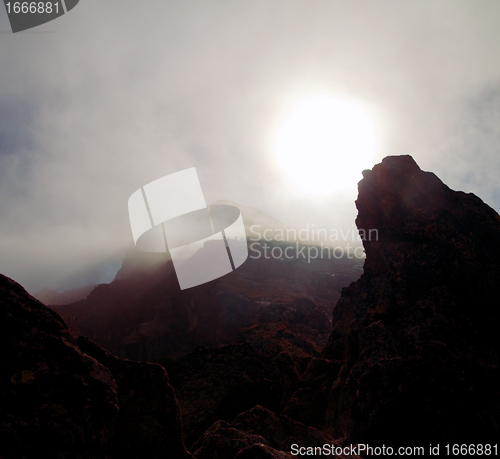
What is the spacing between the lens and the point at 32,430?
3.17 m

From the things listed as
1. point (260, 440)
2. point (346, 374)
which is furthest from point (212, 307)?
point (260, 440)

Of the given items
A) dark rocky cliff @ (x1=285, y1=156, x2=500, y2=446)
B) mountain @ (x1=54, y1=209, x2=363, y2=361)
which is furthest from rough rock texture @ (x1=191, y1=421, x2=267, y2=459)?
mountain @ (x1=54, y1=209, x2=363, y2=361)

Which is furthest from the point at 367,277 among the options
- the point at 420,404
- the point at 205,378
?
the point at 205,378

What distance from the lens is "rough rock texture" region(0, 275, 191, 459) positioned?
3.20 meters

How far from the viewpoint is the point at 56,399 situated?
3.60 m

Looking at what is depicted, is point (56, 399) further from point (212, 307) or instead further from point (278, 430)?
point (212, 307)

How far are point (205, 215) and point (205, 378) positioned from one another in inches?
593

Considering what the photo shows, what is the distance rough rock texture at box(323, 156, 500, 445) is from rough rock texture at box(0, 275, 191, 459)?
15.6ft

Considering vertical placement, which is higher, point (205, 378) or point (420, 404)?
point (420, 404)

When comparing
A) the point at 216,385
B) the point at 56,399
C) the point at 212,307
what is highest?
the point at 56,399

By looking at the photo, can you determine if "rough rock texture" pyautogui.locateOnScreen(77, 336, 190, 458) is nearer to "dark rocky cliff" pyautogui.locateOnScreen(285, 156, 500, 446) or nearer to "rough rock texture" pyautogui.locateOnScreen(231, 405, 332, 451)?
"rough rock texture" pyautogui.locateOnScreen(231, 405, 332, 451)

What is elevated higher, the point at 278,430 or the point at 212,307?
the point at 278,430

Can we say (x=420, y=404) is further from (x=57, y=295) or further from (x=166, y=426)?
(x=57, y=295)

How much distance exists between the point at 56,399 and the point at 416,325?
33.0ft
